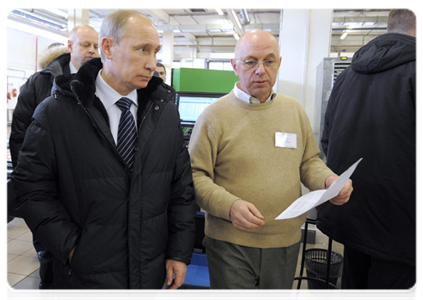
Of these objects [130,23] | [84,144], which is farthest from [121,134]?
[130,23]

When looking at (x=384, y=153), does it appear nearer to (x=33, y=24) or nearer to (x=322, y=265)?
(x=322, y=265)

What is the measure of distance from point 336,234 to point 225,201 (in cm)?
61

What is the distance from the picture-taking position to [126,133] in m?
1.16

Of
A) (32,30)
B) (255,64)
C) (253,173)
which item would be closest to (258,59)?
(255,64)

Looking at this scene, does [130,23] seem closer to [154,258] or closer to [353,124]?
[154,258]

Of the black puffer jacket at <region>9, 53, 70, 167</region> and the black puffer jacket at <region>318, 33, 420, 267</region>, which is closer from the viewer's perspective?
the black puffer jacket at <region>318, 33, 420, 267</region>

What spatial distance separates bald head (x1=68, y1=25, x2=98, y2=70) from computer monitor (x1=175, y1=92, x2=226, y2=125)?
1.01m

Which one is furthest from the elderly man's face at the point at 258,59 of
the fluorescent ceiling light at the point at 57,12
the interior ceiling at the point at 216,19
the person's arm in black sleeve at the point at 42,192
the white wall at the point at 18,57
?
the fluorescent ceiling light at the point at 57,12

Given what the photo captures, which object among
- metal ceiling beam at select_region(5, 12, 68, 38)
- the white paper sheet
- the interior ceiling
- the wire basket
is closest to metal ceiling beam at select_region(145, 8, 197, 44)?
the interior ceiling

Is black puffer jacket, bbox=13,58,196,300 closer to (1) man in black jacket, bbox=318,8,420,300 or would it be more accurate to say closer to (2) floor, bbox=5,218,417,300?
(1) man in black jacket, bbox=318,8,420,300

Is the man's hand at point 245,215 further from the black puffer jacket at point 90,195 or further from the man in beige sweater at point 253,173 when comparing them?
the black puffer jacket at point 90,195

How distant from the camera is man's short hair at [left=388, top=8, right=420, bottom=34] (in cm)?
140

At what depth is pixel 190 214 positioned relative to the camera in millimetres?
1313
